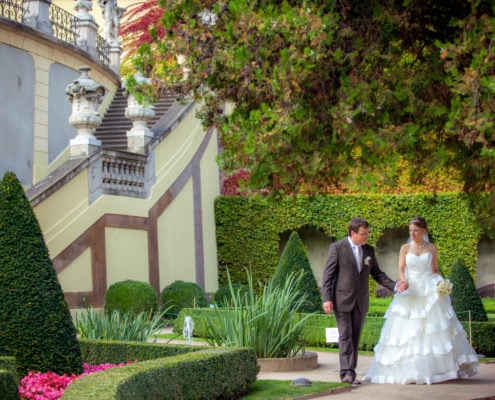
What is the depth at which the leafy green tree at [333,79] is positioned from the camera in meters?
6.40

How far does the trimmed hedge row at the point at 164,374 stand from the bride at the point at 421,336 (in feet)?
4.73

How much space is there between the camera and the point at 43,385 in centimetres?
746

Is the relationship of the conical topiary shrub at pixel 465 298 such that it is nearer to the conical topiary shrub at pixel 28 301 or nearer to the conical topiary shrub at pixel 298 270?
the conical topiary shrub at pixel 298 270

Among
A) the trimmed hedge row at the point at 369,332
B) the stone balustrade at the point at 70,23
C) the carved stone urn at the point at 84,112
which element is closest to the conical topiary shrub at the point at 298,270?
the trimmed hedge row at the point at 369,332

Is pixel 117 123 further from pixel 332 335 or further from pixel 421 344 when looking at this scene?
pixel 421 344

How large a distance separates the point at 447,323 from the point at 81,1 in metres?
15.1

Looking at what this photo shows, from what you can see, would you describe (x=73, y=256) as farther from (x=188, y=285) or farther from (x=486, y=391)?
(x=486, y=391)

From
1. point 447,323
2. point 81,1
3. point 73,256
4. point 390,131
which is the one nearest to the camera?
point 390,131

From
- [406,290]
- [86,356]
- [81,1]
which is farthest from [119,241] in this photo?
[406,290]

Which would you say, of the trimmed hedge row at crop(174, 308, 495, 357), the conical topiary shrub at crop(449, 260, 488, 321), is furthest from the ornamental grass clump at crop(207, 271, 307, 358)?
the conical topiary shrub at crop(449, 260, 488, 321)

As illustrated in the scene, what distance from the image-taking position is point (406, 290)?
9.06 meters

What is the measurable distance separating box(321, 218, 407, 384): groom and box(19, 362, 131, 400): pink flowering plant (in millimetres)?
2570

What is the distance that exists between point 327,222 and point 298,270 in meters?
9.20

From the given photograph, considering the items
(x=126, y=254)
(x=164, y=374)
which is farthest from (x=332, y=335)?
(x=126, y=254)
